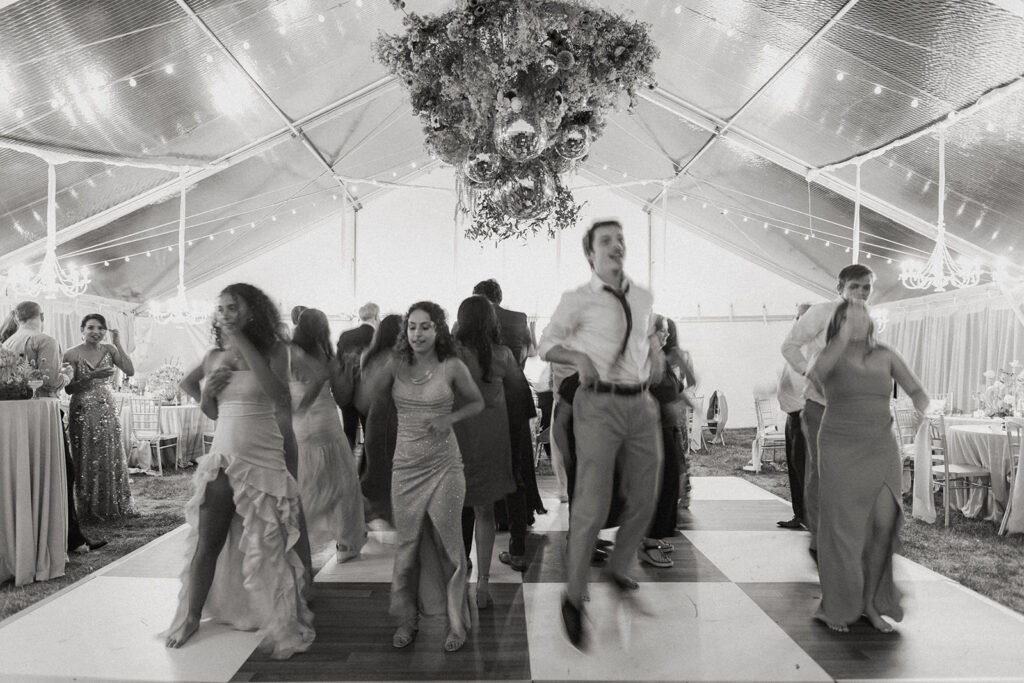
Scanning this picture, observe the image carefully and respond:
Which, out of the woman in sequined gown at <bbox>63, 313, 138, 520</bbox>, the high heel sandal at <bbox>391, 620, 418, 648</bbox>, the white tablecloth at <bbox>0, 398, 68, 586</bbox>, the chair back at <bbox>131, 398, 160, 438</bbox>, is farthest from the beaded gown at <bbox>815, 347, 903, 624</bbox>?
the chair back at <bbox>131, 398, 160, 438</bbox>

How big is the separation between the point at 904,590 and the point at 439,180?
42.1ft

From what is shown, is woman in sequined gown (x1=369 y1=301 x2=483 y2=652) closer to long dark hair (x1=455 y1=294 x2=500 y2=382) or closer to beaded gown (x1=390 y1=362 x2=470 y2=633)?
beaded gown (x1=390 y1=362 x2=470 y2=633)

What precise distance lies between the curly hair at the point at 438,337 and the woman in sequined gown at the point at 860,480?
1.61 m

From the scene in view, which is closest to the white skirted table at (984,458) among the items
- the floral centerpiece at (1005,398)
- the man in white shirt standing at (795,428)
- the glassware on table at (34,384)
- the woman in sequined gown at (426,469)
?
the floral centerpiece at (1005,398)

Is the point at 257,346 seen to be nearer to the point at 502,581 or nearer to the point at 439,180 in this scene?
the point at 502,581

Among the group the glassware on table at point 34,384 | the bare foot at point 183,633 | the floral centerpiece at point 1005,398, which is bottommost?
the bare foot at point 183,633

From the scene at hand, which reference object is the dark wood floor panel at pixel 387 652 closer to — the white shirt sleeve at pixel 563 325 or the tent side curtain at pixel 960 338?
the white shirt sleeve at pixel 563 325

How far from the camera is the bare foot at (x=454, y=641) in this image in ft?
8.96

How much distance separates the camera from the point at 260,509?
9.30ft

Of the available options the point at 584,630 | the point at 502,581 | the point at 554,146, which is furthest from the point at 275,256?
the point at 584,630

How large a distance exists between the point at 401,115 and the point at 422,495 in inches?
Result: 353

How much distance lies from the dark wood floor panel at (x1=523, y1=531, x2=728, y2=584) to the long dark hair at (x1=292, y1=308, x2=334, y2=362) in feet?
5.42

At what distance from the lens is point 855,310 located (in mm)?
3016

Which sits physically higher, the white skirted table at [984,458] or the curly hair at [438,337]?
the curly hair at [438,337]
